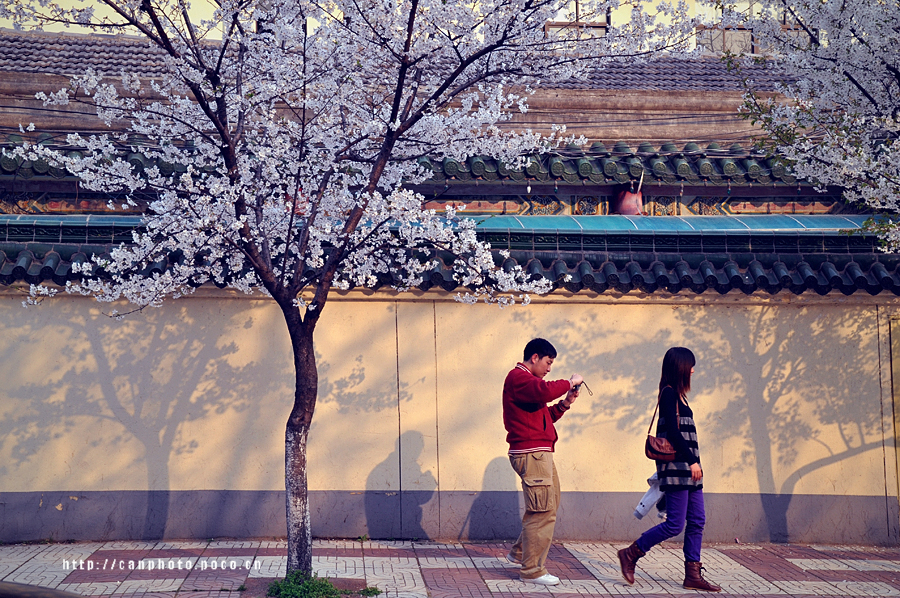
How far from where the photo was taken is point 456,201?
9.91 m

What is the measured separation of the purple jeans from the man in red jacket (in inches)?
32.8

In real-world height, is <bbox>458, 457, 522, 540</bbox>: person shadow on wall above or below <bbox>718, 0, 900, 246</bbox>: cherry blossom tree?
below

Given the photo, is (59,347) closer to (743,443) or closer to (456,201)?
(456,201)

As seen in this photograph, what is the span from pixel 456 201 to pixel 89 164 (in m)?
4.61

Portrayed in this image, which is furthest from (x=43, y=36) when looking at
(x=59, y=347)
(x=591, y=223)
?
(x=591, y=223)

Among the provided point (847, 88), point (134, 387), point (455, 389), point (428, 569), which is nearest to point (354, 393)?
point (455, 389)

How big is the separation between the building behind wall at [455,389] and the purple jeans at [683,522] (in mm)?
1948

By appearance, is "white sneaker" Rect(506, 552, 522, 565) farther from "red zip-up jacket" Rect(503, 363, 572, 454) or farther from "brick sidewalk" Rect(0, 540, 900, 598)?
"red zip-up jacket" Rect(503, 363, 572, 454)

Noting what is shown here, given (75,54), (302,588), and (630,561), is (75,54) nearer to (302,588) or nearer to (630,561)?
(302,588)

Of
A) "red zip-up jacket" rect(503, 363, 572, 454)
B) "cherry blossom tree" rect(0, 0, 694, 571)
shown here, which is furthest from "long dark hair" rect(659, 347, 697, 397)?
"cherry blossom tree" rect(0, 0, 694, 571)

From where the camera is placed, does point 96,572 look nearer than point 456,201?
Yes

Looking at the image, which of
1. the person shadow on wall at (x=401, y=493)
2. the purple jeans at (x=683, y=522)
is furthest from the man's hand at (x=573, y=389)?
the person shadow on wall at (x=401, y=493)

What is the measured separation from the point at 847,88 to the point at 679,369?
126 inches

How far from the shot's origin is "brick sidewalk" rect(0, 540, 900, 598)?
6.47 meters
